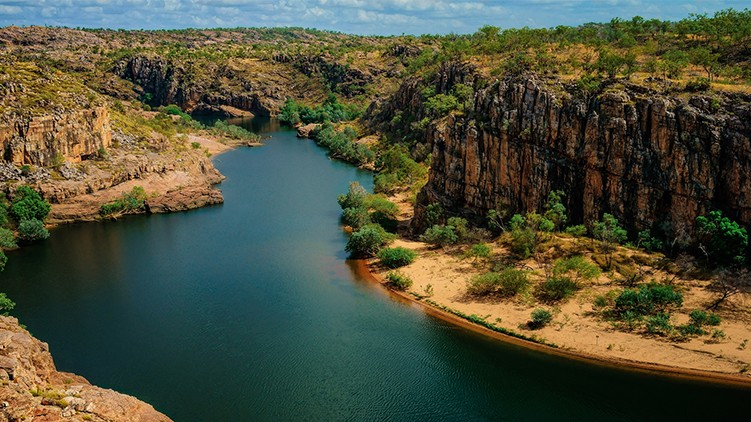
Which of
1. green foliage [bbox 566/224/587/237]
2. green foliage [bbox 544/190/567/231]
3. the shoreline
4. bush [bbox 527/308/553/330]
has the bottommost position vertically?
the shoreline

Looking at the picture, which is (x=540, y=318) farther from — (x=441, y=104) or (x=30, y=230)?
(x=30, y=230)

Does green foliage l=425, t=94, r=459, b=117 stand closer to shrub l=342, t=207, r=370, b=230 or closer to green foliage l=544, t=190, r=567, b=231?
shrub l=342, t=207, r=370, b=230

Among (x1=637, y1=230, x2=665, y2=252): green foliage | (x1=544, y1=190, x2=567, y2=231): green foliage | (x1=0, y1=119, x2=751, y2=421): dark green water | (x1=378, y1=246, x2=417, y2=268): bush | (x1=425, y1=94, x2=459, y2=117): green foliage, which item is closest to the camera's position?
(x1=0, y1=119, x2=751, y2=421): dark green water

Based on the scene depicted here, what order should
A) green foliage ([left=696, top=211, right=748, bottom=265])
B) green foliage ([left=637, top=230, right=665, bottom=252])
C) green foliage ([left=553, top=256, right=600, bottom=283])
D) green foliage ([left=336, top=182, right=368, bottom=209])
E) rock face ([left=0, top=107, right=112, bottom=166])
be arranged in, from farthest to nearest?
green foliage ([left=336, top=182, right=368, bottom=209]), rock face ([left=0, top=107, right=112, bottom=166]), green foliage ([left=637, top=230, right=665, bottom=252]), green foliage ([left=553, top=256, right=600, bottom=283]), green foliage ([left=696, top=211, right=748, bottom=265])

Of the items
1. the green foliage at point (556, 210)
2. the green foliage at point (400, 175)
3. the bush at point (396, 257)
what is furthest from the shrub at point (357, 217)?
the green foliage at point (556, 210)

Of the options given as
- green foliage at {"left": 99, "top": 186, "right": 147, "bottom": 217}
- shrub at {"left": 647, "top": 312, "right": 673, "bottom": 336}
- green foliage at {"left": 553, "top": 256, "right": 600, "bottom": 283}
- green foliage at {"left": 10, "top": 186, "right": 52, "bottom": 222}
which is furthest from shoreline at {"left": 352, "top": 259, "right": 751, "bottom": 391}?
green foliage at {"left": 10, "top": 186, "right": 52, "bottom": 222}

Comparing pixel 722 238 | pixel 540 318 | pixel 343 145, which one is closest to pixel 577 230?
pixel 722 238

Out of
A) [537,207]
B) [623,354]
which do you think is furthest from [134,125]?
[623,354]
